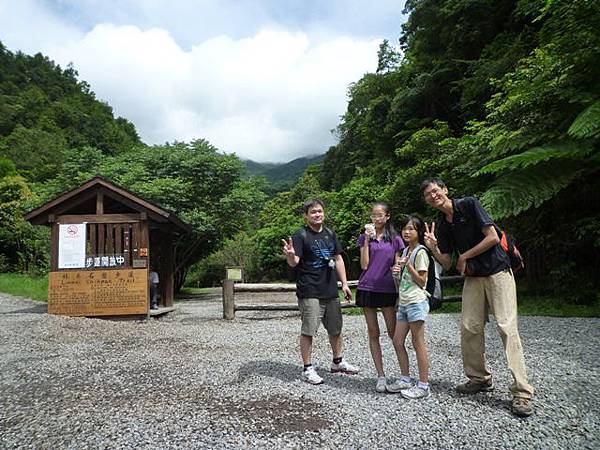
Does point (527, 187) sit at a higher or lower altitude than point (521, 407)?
higher

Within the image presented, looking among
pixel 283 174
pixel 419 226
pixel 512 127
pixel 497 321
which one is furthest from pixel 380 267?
pixel 283 174

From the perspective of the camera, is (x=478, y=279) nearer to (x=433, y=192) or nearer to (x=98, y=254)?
(x=433, y=192)

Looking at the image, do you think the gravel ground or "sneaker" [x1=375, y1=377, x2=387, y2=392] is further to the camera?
"sneaker" [x1=375, y1=377, x2=387, y2=392]

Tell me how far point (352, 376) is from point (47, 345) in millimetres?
5104

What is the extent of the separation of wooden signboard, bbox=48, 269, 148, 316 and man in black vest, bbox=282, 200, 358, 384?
6.54 metres

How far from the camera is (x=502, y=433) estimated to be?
2.78 metres

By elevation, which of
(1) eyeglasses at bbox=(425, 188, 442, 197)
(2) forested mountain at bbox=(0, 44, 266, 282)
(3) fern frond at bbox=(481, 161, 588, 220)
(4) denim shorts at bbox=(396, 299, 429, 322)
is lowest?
(4) denim shorts at bbox=(396, 299, 429, 322)

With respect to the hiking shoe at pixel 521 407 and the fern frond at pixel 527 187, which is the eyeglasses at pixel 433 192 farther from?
the fern frond at pixel 527 187

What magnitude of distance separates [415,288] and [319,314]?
3.49 feet

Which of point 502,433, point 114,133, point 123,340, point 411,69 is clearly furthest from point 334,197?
point 114,133

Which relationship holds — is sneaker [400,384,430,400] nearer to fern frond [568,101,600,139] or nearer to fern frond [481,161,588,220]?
fern frond [481,161,588,220]

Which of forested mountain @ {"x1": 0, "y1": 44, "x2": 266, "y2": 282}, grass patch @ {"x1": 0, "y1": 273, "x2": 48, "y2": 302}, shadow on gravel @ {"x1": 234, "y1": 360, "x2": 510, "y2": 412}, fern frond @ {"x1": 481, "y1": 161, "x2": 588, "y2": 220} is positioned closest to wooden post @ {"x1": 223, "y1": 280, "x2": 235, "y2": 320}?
shadow on gravel @ {"x1": 234, "y1": 360, "x2": 510, "y2": 412}

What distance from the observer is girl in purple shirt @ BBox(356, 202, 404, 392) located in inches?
147

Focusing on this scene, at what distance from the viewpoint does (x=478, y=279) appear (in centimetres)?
342
